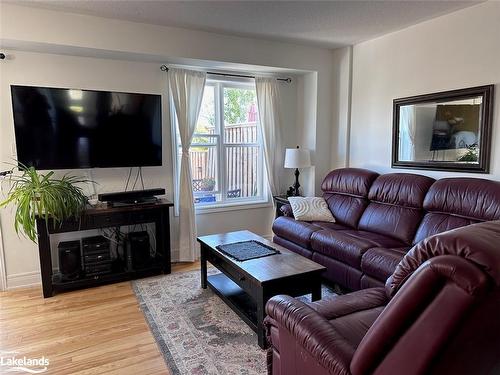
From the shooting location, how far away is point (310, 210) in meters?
3.74

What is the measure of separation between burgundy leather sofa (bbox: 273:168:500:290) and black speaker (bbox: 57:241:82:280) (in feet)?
6.67

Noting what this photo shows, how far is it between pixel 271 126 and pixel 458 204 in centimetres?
245

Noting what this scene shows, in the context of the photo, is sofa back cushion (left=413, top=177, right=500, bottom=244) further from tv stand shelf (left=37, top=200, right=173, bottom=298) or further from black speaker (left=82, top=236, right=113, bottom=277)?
black speaker (left=82, top=236, right=113, bottom=277)

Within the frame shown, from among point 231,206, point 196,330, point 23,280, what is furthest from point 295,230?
point 23,280

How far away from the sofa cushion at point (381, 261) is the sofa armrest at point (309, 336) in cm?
119

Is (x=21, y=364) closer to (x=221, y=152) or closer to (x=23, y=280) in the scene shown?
(x=23, y=280)

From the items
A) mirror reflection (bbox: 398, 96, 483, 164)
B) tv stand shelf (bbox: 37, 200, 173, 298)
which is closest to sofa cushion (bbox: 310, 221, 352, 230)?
mirror reflection (bbox: 398, 96, 483, 164)

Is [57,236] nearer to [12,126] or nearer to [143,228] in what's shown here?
[143,228]

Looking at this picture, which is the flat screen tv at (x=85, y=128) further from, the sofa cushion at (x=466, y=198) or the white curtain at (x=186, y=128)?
the sofa cushion at (x=466, y=198)

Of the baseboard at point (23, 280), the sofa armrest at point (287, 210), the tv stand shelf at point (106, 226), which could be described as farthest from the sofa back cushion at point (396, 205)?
the baseboard at point (23, 280)

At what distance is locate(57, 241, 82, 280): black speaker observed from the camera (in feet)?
10.5

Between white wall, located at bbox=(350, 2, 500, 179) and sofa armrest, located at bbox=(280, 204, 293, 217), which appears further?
sofa armrest, located at bbox=(280, 204, 293, 217)

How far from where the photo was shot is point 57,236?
11.5 ft

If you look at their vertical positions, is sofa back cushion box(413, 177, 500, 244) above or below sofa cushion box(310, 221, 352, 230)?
above
